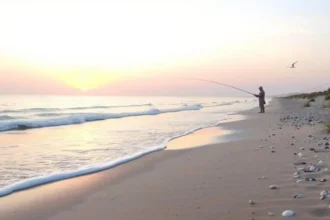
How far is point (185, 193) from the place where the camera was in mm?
4594

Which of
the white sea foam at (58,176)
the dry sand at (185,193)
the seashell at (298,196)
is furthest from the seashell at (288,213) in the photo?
the white sea foam at (58,176)

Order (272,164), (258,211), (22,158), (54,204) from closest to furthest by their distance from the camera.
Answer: (258,211), (54,204), (272,164), (22,158)

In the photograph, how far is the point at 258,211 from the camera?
363 centimetres

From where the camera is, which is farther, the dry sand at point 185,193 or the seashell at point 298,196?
the seashell at point 298,196

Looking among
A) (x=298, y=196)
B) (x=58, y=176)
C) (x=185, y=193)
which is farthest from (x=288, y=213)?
(x=58, y=176)

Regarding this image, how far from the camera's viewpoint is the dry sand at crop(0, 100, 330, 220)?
378 centimetres

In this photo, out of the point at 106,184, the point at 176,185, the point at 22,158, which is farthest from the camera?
the point at 22,158

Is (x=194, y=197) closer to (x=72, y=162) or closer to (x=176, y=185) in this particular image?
(x=176, y=185)

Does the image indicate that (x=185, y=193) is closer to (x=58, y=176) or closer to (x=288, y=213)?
(x=288, y=213)

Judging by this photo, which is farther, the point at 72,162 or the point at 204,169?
the point at 72,162

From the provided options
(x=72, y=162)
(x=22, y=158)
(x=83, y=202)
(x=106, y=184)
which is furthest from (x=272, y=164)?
(x=22, y=158)

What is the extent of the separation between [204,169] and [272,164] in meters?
1.13

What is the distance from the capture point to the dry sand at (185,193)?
12.4ft

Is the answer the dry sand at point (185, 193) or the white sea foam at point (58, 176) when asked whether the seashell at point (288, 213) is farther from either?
the white sea foam at point (58, 176)
